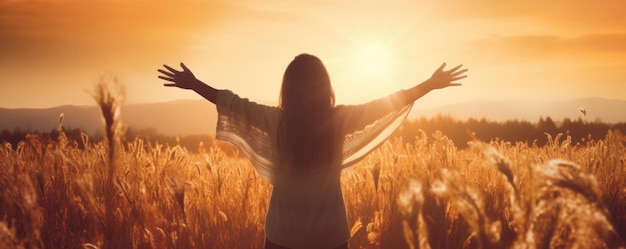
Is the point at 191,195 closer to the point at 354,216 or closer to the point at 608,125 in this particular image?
the point at 354,216

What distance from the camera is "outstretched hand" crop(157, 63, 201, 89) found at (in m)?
3.87

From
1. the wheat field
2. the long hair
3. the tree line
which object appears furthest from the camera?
the tree line

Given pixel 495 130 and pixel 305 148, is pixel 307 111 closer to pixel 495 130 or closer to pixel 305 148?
pixel 305 148

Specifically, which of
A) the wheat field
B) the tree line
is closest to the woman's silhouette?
the wheat field

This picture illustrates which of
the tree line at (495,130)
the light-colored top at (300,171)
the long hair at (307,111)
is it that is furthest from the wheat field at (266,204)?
the tree line at (495,130)

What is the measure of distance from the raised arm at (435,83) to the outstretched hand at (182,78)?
1.42 m

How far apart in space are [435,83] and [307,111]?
3.19 ft

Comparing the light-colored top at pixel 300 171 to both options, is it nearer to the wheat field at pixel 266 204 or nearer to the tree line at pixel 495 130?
the wheat field at pixel 266 204

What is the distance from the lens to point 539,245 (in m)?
1.79

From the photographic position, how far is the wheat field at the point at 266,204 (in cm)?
178

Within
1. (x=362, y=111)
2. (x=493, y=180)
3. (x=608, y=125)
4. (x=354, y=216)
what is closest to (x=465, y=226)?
(x=354, y=216)

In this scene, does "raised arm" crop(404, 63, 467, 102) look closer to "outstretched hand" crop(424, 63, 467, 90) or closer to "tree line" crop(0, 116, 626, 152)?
"outstretched hand" crop(424, 63, 467, 90)

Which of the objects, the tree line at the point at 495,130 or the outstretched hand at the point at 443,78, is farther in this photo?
the tree line at the point at 495,130

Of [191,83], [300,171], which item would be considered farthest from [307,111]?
[191,83]
